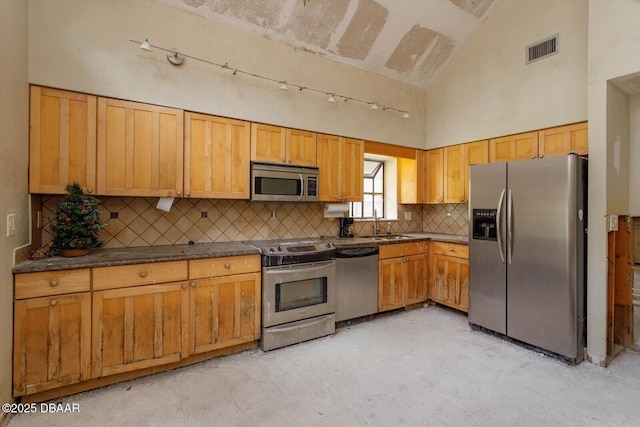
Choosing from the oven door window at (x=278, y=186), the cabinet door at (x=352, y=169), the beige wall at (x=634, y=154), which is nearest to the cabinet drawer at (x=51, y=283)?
the oven door window at (x=278, y=186)

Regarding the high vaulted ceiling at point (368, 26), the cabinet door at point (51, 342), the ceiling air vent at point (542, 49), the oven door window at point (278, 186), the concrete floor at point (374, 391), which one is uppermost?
the high vaulted ceiling at point (368, 26)

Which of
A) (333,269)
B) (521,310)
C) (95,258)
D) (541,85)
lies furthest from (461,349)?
(95,258)

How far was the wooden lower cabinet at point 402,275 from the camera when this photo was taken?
3688 mm

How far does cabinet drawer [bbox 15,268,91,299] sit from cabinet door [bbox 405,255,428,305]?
3240 mm

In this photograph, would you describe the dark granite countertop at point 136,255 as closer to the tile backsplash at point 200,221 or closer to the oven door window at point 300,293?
the tile backsplash at point 200,221

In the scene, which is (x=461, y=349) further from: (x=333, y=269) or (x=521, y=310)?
(x=333, y=269)

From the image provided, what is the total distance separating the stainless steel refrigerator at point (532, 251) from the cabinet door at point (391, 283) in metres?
0.82

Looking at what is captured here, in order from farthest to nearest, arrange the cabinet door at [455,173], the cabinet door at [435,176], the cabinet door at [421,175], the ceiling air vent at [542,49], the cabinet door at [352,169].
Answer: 1. the cabinet door at [421,175]
2. the cabinet door at [435,176]
3. the cabinet door at [455,173]
4. the cabinet door at [352,169]
5. the ceiling air vent at [542,49]

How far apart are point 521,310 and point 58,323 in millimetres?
3752

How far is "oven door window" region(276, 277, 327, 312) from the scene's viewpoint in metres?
2.92

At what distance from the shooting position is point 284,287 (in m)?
2.93

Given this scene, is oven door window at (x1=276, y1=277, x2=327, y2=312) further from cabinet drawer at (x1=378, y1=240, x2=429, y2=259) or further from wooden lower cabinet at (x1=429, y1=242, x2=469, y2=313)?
wooden lower cabinet at (x1=429, y1=242, x2=469, y2=313)

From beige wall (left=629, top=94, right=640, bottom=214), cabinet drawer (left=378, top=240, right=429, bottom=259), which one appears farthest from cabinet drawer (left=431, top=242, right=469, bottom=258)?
beige wall (left=629, top=94, right=640, bottom=214)

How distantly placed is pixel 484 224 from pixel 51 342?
3731 millimetres
